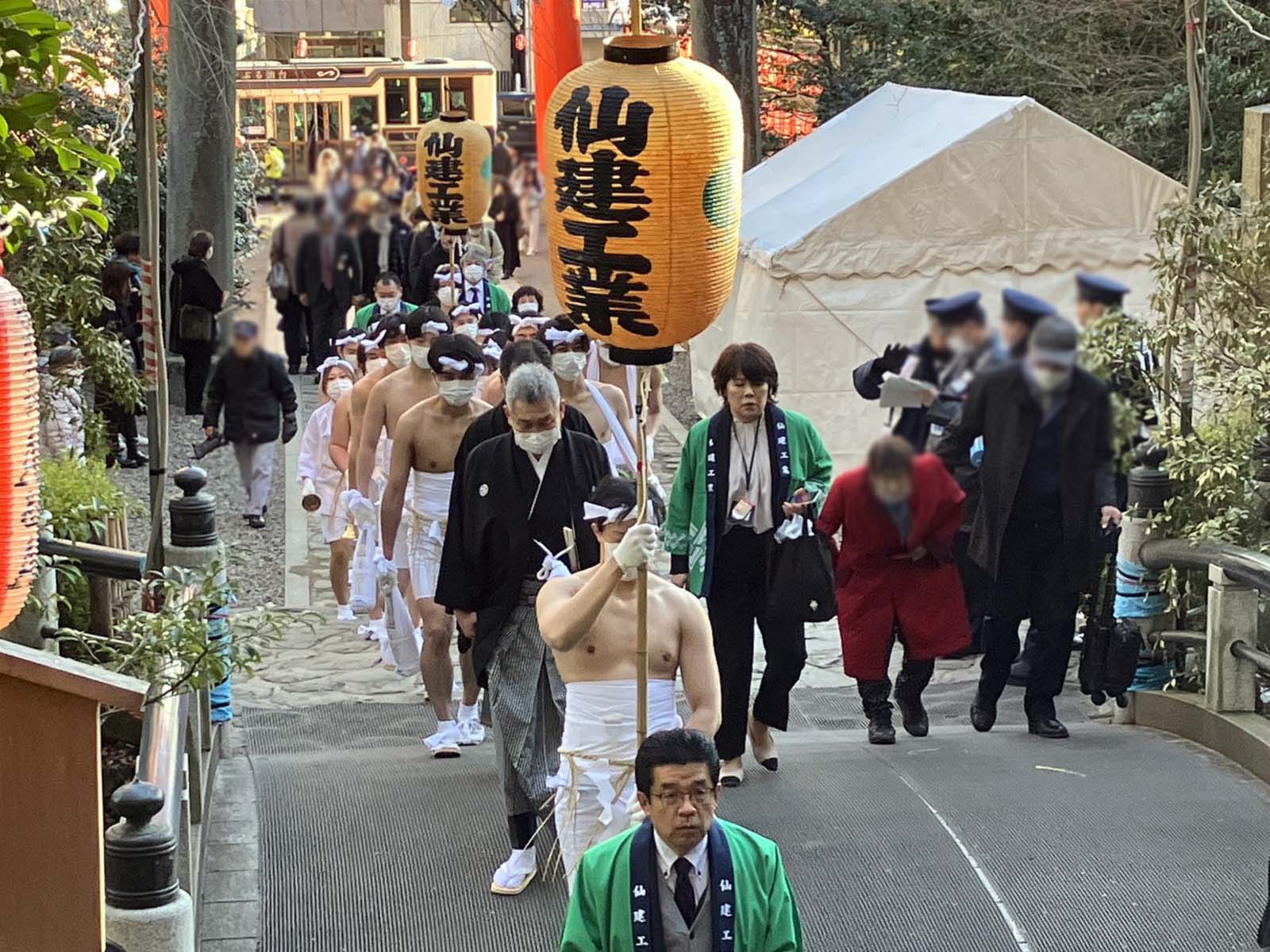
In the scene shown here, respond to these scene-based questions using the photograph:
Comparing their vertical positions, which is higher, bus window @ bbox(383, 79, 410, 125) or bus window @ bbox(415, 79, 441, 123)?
bus window @ bbox(415, 79, 441, 123)

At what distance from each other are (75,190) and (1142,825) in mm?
4604

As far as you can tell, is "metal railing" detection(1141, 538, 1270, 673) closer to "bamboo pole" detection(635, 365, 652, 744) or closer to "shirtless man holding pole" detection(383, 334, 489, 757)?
"bamboo pole" detection(635, 365, 652, 744)

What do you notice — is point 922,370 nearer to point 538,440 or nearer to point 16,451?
point 16,451

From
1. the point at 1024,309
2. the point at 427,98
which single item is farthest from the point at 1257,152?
the point at 1024,309

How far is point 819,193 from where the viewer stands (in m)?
12.4

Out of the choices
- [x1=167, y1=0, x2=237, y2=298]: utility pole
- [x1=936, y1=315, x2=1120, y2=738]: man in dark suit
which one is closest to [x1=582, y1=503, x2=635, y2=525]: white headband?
[x1=936, y1=315, x2=1120, y2=738]: man in dark suit

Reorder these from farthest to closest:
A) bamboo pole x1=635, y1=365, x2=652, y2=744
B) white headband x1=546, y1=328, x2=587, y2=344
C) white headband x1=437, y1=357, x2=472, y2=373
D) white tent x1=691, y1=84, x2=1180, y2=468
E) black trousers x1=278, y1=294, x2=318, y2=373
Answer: white tent x1=691, y1=84, x2=1180, y2=468 < white headband x1=546, y1=328, x2=587, y2=344 < white headband x1=437, y1=357, x2=472, y2=373 < bamboo pole x1=635, y1=365, x2=652, y2=744 < black trousers x1=278, y1=294, x2=318, y2=373

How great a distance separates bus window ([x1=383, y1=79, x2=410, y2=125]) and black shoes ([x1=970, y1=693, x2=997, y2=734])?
4.52 meters

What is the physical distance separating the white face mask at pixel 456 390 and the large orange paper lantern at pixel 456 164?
1624 mm

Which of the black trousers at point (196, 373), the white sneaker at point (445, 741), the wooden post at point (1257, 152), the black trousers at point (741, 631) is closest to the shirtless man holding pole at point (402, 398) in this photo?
the white sneaker at point (445, 741)

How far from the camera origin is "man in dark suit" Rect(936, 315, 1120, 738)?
2.43 meters

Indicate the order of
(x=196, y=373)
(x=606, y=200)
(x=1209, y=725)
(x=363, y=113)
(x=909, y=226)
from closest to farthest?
(x=363, y=113)
(x=196, y=373)
(x=606, y=200)
(x=1209, y=725)
(x=909, y=226)

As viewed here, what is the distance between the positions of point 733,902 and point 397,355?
5147 mm

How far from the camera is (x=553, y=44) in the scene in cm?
845
